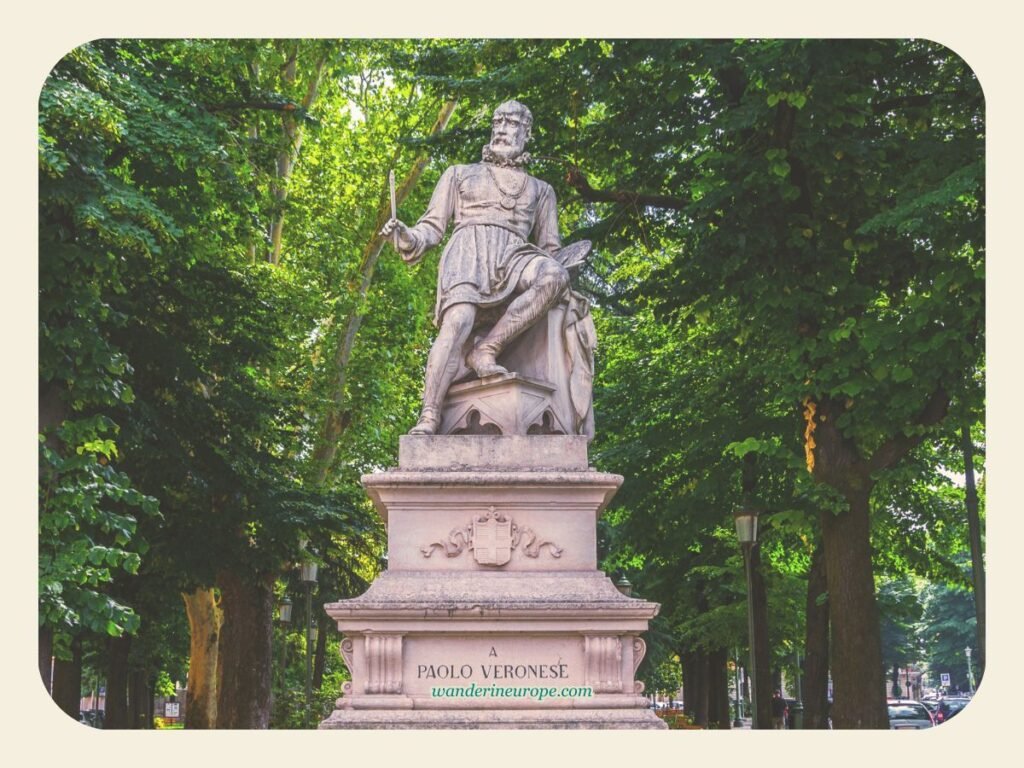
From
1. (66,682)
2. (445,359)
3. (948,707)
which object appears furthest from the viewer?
(948,707)

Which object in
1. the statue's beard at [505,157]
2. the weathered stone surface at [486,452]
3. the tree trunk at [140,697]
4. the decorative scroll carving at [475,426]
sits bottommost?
the tree trunk at [140,697]

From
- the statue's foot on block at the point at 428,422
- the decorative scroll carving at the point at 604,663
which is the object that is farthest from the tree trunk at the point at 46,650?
the decorative scroll carving at the point at 604,663

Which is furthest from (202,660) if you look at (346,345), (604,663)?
(604,663)

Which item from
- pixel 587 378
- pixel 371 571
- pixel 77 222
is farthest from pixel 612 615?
pixel 371 571

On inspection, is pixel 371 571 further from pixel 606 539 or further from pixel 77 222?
pixel 77 222

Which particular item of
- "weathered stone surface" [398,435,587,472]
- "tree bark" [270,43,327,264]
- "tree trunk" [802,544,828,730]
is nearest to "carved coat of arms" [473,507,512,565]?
"weathered stone surface" [398,435,587,472]

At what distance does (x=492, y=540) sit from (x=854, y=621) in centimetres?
701

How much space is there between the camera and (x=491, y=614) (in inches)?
387

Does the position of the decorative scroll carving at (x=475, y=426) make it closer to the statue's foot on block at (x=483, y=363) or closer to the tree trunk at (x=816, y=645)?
the statue's foot on block at (x=483, y=363)

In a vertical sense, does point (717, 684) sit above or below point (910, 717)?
above

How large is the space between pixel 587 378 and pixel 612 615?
218 cm

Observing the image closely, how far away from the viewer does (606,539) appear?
28.6m

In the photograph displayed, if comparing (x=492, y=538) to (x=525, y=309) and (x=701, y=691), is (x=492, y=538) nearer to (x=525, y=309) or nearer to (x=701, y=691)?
(x=525, y=309)

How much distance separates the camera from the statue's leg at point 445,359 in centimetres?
1092
